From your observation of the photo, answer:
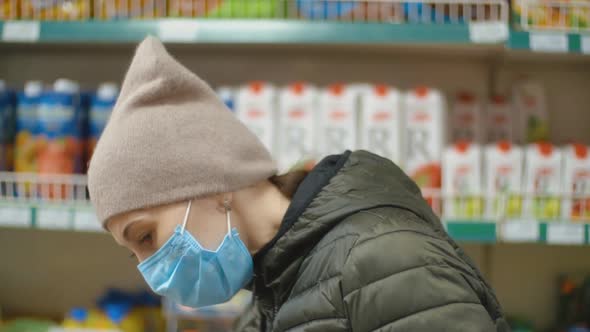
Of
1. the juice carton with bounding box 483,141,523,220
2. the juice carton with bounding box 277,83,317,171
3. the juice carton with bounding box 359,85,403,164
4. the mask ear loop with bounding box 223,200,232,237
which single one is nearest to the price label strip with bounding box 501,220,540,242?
the juice carton with bounding box 483,141,523,220

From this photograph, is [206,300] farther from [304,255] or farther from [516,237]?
[516,237]

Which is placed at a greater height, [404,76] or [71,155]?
[404,76]

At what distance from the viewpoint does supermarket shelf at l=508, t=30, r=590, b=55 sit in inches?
60.8

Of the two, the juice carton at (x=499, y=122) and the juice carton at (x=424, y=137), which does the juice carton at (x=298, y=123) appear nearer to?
the juice carton at (x=424, y=137)

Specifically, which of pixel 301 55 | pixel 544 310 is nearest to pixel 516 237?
pixel 544 310

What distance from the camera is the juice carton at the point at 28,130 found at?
1802 mm

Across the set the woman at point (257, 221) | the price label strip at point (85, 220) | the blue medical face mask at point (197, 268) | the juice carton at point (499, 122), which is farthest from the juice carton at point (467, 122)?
the price label strip at point (85, 220)

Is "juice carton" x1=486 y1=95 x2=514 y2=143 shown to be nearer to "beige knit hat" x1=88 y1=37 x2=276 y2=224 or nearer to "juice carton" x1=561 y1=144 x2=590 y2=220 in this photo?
"juice carton" x1=561 y1=144 x2=590 y2=220

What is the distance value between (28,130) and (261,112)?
0.77 meters

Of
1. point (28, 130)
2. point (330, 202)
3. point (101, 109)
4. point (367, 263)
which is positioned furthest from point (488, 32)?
point (28, 130)

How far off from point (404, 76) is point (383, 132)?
508 mm

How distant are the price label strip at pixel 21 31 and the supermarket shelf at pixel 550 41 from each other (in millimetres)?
1377

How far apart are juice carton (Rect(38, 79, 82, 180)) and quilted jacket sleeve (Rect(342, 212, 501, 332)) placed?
1.24m

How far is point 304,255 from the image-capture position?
965 millimetres
